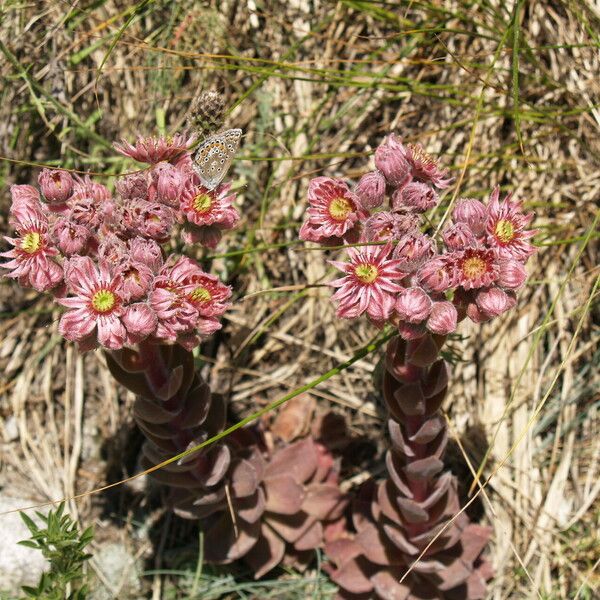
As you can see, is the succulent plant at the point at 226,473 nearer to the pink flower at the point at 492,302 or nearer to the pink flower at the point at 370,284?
the pink flower at the point at 370,284

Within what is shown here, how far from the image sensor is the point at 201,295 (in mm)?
2049

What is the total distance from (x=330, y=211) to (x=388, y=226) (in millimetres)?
188

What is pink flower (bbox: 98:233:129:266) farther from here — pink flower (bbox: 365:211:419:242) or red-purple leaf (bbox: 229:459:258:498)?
red-purple leaf (bbox: 229:459:258:498)

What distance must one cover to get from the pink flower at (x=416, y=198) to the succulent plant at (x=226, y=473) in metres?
0.75

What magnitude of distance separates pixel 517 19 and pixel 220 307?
3.69 ft

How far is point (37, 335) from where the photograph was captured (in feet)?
10.6

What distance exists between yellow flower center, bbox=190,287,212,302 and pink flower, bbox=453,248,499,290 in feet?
2.06

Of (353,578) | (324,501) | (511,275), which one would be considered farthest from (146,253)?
(353,578)

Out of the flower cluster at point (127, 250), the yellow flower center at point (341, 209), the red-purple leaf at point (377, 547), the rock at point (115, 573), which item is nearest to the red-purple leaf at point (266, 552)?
the red-purple leaf at point (377, 547)

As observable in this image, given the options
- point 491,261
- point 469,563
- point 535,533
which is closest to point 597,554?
point 535,533

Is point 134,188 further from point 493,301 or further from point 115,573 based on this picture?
point 115,573

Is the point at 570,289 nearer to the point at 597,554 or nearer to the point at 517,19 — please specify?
the point at 597,554

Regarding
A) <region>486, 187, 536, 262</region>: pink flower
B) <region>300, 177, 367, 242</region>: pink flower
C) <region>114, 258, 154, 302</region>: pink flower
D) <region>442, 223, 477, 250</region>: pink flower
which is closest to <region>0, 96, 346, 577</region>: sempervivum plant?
<region>114, 258, 154, 302</region>: pink flower

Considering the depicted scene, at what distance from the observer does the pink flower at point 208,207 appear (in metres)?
2.10
